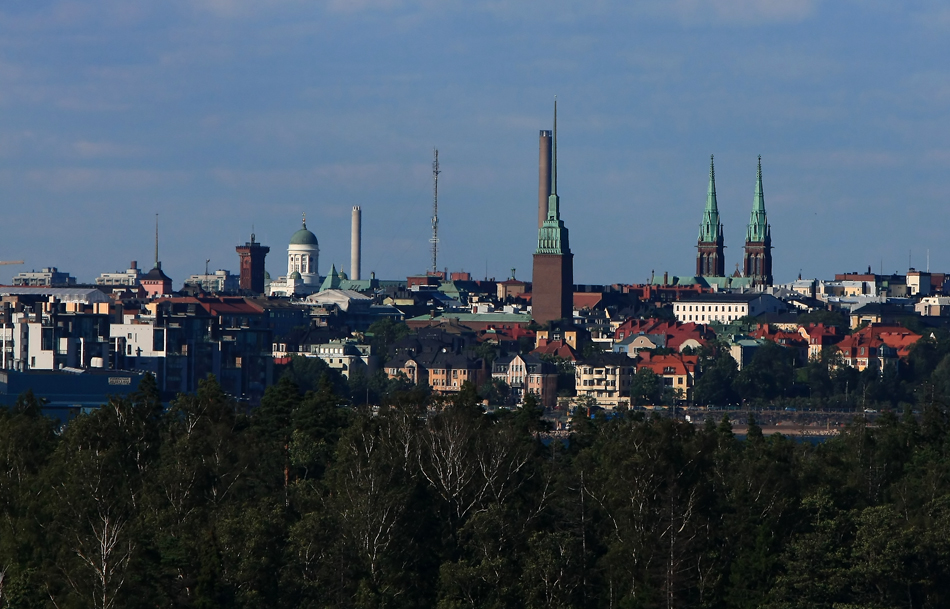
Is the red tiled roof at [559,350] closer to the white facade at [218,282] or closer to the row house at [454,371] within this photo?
the row house at [454,371]

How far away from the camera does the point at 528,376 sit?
107125 mm

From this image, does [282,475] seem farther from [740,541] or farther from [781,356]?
[781,356]

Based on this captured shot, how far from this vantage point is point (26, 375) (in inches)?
3014

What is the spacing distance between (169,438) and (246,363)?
189 ft

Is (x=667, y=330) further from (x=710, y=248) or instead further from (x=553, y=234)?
(x=710, y=248)

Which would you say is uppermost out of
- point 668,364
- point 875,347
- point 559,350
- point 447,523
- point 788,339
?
point 788,339

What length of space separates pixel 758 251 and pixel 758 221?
90.1 inches

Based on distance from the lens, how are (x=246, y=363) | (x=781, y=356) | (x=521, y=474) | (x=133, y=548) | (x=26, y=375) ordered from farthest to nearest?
1. (x=781, y=356)
2. (x=246, y=363)
3. (x=26, y=375)
4. (x=521, y=474)
5. (x=133, y=548)

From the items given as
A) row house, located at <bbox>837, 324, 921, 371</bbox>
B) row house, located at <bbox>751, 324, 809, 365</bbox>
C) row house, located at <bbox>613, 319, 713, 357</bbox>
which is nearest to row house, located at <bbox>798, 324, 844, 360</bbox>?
row house, located at <bbox>751, 324, 809, 365</bbox>

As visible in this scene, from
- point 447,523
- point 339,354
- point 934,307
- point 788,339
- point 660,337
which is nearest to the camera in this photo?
point 447,523

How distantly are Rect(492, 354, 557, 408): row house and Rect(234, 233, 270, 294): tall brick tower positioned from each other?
63.0m

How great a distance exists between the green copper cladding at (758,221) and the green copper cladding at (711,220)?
257cm

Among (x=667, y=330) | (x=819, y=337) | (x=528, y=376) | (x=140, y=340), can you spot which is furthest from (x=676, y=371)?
(x=140, y=340)

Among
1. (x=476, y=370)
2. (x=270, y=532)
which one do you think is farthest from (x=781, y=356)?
(x=270, y=532)
